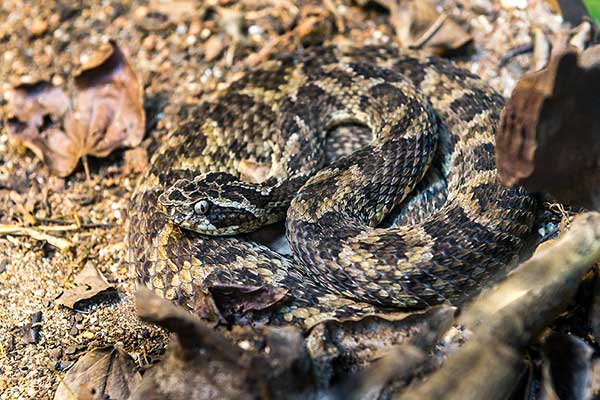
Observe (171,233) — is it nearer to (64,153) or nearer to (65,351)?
(65,351)

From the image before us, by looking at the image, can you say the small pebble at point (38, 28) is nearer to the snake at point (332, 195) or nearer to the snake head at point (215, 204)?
the snake at point (332, 195)

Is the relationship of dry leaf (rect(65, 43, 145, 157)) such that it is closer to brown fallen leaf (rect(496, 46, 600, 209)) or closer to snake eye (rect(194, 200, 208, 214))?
snake eye (rect(194, 200, 208, 214))

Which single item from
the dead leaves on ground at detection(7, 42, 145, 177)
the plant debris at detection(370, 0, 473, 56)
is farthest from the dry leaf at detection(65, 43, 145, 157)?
the plant debris at detection(370, 0, 473, 56)

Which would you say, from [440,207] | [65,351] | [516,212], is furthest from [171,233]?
[516,212]

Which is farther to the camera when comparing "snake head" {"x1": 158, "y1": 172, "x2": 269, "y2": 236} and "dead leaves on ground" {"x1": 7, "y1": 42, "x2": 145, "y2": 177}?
"dead leaves on ground" {"x1": 7, "y1": 42, "x2": 145, "y2": 177}

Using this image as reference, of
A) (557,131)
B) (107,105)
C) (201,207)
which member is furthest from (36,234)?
(557,131)

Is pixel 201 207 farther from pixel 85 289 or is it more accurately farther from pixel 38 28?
pixel 38 28
